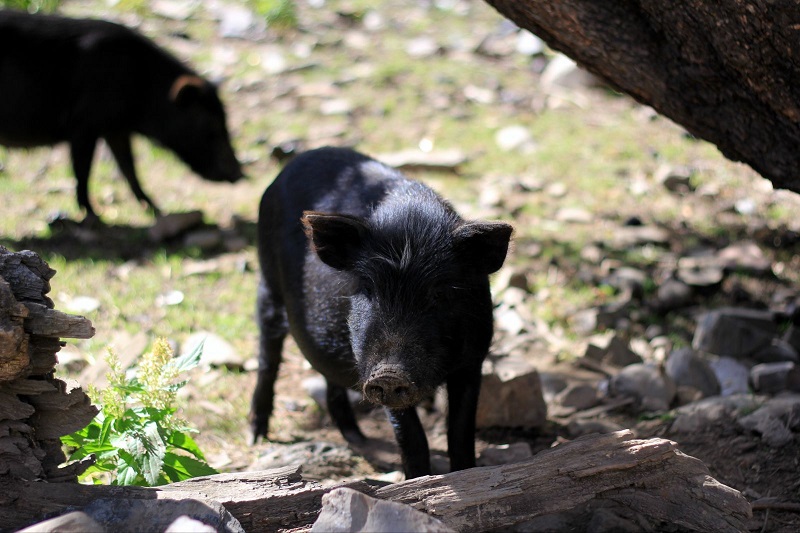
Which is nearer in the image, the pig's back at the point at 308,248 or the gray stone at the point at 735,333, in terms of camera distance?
the pig's back at the point at 308,248

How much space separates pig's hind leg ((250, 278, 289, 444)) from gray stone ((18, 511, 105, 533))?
213 cm

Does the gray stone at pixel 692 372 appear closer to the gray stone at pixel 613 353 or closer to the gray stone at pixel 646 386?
the gray stone at pixel 646 386

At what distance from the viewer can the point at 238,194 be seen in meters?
8.80

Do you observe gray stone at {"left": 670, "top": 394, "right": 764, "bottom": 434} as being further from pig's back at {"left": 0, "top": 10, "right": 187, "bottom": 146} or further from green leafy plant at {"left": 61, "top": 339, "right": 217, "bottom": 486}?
pig's back at {"left": 0, "top": 10, "right": 187, "bottom": 146}

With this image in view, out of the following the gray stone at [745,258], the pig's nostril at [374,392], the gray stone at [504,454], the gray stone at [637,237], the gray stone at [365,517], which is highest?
the pig's nostril at [374,392]

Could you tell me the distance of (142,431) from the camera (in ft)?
10.9

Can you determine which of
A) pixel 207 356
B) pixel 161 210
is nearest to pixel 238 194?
pixel 161 210

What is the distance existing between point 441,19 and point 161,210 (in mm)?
5297

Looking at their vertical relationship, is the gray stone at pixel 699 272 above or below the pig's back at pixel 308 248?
below

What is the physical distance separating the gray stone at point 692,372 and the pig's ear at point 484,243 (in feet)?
6.12

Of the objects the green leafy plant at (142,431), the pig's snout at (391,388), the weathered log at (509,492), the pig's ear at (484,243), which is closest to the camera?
the weathered log at (509,492)

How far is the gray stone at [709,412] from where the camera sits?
4.27m

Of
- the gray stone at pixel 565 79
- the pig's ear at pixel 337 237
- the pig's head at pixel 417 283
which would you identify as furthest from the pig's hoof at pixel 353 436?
the gray stone at pixel 565 79

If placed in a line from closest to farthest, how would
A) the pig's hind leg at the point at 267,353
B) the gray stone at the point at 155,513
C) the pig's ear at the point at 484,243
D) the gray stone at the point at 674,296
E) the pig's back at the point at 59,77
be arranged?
the gray stone at the point at 155,513
the pig's ear at the point at 484,243
the pig's hind leg at the point at 267,353
the gray stone at the point at 674,296
the pig's back at the point at 59,77
